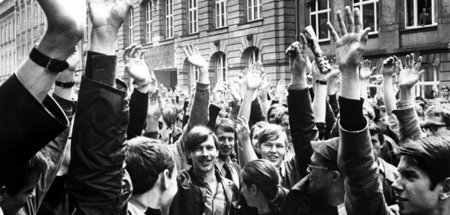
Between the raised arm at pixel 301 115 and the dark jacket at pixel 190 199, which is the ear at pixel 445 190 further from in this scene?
the dark jacket at pixel 190 199

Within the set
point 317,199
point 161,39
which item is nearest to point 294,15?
point 161,39

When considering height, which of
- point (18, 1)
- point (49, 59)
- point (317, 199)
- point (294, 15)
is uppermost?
point (18, 1)

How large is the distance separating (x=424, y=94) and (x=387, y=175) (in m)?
15.8

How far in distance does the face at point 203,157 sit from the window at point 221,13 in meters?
24.1

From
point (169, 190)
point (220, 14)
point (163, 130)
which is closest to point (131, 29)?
point (220, 14)

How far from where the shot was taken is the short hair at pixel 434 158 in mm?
2530

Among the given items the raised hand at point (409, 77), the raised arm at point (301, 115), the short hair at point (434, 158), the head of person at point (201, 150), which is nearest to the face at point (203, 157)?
the head of person at point (201, 150)

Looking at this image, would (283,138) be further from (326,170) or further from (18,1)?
(18,1)

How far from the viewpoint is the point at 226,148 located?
16.7ft

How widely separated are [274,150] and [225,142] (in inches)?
23.8

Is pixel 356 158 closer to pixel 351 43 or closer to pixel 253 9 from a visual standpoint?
pixel 351 43

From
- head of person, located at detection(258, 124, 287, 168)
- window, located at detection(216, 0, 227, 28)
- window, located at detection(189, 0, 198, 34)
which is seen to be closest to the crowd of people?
head of person, located at detection(258, 124, 287, 168)

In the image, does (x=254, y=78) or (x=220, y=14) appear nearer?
(x=254, y=78)

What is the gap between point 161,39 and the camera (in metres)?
33.3
